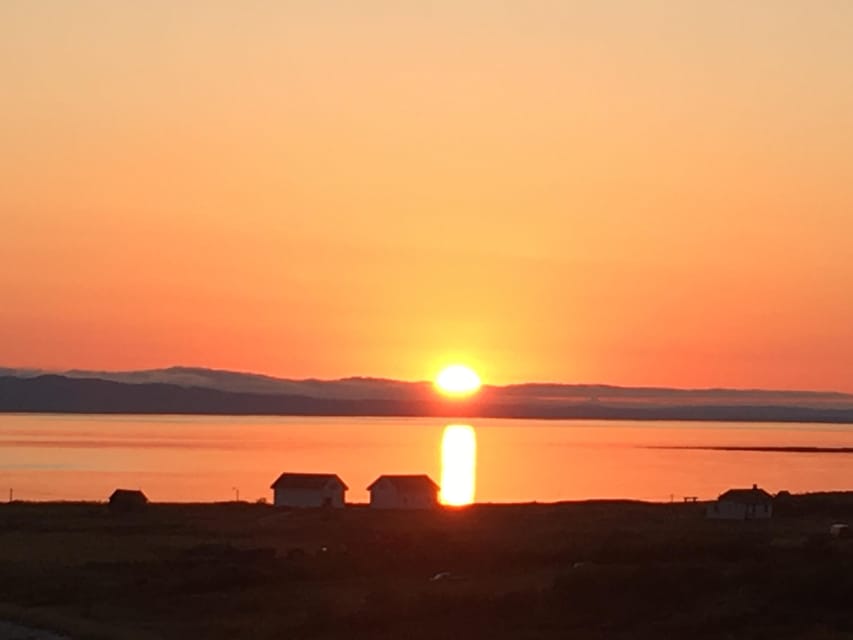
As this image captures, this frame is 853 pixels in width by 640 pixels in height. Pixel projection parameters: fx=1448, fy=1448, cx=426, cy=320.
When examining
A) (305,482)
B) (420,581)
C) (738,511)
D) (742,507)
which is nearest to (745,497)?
(742,507)

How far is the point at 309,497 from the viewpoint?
82.4 metres

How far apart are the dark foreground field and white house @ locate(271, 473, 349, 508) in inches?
507

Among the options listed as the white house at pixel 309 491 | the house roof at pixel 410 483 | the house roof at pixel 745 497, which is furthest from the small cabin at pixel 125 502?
the house roof at pixel 745 497

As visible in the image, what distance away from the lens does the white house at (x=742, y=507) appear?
246ft

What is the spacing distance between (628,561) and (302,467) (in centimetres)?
11321

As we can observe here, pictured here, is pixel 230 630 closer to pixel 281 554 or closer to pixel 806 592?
pixel 806 592

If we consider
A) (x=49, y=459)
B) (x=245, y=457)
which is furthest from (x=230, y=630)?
(x=245, y=457)

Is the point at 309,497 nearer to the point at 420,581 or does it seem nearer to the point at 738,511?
the point at 738,511

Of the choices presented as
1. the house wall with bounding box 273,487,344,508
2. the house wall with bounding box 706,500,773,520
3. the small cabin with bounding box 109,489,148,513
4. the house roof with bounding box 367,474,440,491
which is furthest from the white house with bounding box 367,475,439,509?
the house wall with bounding box 706,500,773,520

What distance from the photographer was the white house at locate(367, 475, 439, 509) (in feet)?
274

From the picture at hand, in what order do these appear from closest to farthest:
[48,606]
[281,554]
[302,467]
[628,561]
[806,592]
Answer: [806,592], [48,606], [628,561], [281,554], [302,467]

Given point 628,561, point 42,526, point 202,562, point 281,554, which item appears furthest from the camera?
point 42,526

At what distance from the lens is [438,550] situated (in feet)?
159

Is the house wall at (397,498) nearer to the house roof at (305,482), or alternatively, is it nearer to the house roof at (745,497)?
the house roof at (305,482)
